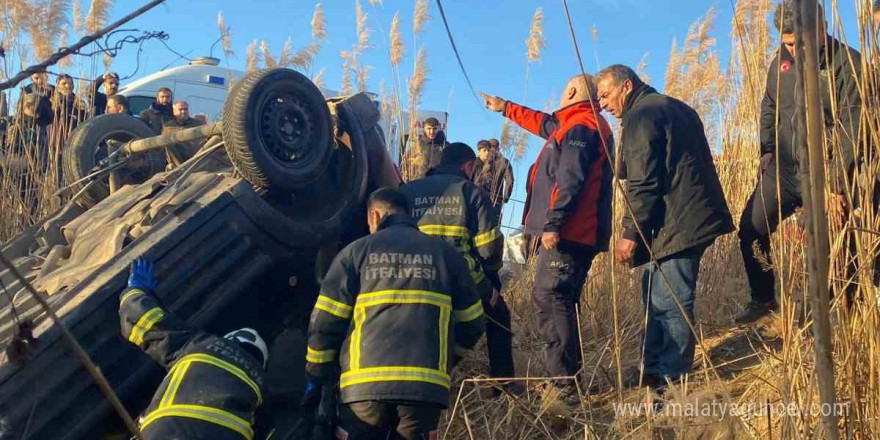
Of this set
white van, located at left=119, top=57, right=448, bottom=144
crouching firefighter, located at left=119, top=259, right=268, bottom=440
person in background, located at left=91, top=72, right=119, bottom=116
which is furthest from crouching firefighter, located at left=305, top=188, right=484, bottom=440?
white van, located at left=119, top=57, right=448, bottom=144

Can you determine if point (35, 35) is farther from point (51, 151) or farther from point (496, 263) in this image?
point (496, 263)

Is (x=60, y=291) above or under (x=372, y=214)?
under

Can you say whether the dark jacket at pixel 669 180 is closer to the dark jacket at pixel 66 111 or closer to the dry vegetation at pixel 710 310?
the dry vegetation at pixel 710 310

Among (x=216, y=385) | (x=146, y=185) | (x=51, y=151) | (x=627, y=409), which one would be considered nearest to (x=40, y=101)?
(x=51, y=151)

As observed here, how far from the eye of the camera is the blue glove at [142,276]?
294cm

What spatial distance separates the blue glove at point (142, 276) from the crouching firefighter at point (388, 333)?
0.72 meters

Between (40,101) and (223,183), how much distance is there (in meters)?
2.61

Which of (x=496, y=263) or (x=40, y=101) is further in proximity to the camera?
(x=40, y=101)

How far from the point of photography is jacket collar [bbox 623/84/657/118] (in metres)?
3.67

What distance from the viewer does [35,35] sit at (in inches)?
202

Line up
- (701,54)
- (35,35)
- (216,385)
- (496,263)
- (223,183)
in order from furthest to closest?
(701,54)
(35,35)
(496,263)
(223,183)
(216,385)

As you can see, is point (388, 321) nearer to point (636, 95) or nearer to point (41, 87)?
point (636, 95)

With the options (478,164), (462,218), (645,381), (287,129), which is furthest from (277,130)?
(478,164)

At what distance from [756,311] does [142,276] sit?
129 inches
